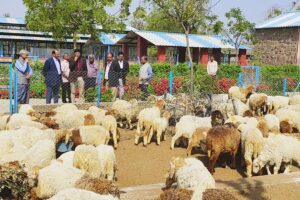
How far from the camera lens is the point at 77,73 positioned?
517 inches

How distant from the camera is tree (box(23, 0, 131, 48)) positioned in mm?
22188

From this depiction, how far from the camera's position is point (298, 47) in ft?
101

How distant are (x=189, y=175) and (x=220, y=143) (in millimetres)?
2057

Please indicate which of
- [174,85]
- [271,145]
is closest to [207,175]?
[271,145]

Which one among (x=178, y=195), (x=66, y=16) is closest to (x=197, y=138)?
(x=178, y=195)

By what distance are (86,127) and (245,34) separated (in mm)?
24613

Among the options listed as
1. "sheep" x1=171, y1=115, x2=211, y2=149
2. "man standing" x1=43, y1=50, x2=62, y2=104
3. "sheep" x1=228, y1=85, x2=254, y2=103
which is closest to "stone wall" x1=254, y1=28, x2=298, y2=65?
"sheep" x1=228, y1=85, x2=254, y2=103

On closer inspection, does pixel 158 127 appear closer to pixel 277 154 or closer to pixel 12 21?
pixel 277 154

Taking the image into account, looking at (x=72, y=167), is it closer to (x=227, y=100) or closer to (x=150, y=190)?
(x=150, y=190)

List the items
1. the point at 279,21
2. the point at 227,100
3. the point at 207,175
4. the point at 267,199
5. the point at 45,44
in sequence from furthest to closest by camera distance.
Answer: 1. the point at 45,44
2. the point at 279,21
3. the point at 227,100
4. the point at 267,199
5. the point at 207,175

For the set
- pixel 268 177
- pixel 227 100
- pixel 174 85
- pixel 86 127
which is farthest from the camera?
pixel 174 85

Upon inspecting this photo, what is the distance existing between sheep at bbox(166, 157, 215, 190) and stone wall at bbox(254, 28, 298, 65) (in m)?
26.9

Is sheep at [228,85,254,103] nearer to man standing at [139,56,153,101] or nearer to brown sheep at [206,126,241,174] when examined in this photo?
man standing at [139,56,153,101]

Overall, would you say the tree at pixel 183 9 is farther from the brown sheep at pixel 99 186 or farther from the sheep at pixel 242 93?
the brown sheep at pixel 99 186
